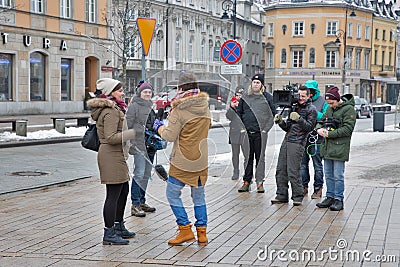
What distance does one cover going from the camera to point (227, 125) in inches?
360

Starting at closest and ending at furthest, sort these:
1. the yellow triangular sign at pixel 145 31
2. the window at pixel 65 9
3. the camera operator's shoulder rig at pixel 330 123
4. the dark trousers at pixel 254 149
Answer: the camera operator's shoulder rig at pixel 330 123, the dark trousers at pixel 254 149, the yellow triangular sign at pixel 145 31, the window at pixel 65 9

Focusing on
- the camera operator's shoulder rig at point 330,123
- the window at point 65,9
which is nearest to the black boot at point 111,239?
the camera operator's shoulder rig at point 330,123

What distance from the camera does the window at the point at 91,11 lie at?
128ft

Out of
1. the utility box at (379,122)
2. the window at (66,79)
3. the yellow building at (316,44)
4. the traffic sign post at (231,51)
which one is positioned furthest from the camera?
the yellow building at (316,44)

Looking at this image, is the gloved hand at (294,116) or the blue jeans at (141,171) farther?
the gloved hand at (294,116)

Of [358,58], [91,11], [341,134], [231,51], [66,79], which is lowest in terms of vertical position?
[341,134]

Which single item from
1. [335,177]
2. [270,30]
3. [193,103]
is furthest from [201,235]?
[270,30]

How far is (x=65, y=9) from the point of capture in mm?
37250

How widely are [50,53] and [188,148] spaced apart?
30961mm

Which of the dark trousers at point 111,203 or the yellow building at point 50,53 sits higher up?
the yellow building at point 50,53

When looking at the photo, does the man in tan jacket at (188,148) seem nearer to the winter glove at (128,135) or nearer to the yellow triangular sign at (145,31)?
the winter glove at (128,135)

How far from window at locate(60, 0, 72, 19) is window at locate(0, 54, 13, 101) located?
194 inches

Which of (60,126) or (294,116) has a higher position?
(294,116)

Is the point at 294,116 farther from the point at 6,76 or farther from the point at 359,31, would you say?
the point at 359,31
